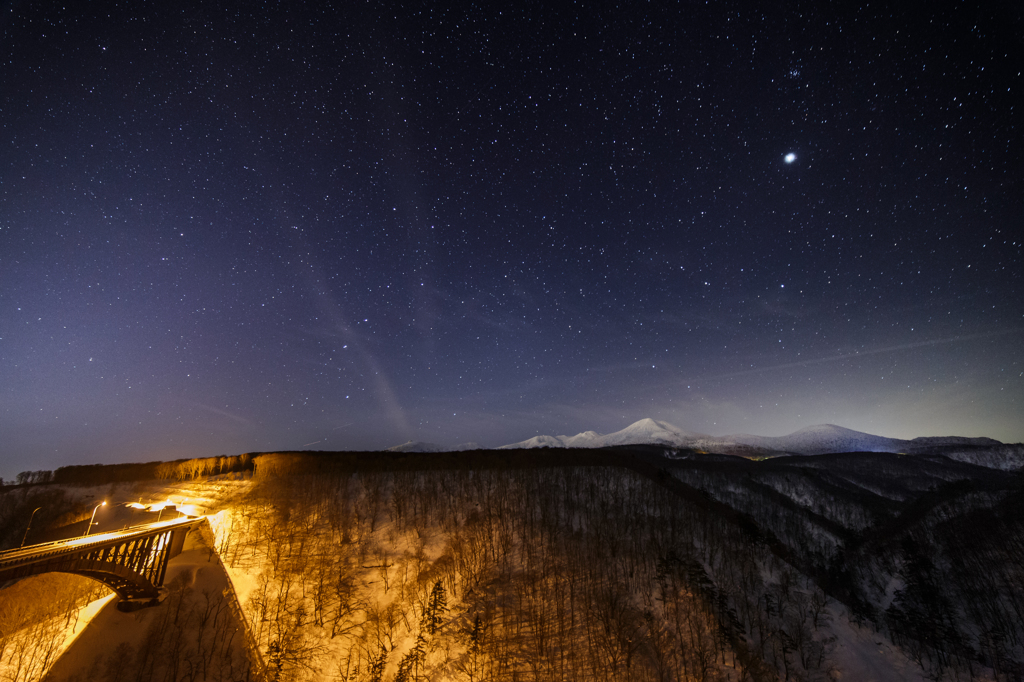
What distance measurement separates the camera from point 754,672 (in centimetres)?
2094

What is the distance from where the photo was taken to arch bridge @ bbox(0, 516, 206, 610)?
17053 millimetres

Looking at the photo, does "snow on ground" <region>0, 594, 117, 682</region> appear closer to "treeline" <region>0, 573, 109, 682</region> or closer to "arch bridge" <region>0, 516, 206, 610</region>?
"treeline" <region>0, 573, 109, 682</region>

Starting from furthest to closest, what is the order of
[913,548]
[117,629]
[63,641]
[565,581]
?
[913,548], [565,581], [117,629], [63,641]

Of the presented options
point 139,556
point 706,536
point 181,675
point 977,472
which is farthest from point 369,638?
point 977,472

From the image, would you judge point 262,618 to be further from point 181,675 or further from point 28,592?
point 28,592

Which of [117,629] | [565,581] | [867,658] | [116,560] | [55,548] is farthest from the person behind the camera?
[565,581]

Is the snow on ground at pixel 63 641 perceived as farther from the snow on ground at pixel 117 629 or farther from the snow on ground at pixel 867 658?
the snow on ground at pixel 867 658

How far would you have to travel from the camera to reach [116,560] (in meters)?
22.3

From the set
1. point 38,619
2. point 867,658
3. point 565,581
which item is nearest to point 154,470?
point 38,619

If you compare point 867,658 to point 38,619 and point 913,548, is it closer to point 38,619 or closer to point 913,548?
point 913,548

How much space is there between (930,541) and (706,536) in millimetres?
25030

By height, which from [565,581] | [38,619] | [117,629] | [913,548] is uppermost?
[565,581]

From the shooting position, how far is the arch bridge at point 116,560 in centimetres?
1705

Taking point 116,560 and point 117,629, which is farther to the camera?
point 116,560
